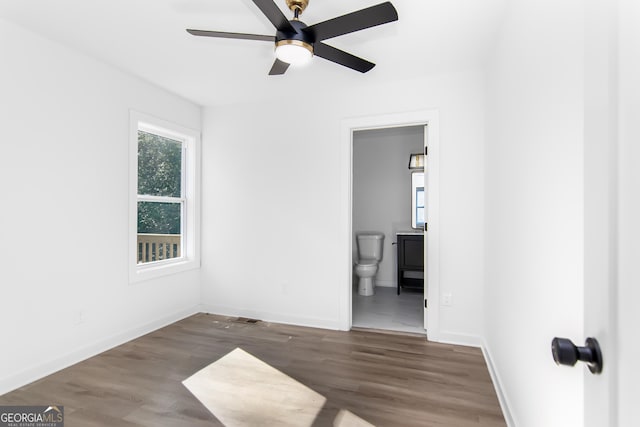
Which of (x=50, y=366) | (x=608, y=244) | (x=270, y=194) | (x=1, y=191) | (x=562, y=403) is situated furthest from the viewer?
(x=270, y=194)

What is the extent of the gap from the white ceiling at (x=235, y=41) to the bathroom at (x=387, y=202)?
2264mm

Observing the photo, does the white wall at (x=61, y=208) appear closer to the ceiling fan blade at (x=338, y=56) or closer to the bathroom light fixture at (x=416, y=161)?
the ceiling fan blade at (x=338, y=56)

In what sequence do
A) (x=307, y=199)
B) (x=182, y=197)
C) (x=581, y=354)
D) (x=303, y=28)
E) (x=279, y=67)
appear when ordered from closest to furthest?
1. (x=581, y=354)
2. (x=303, y=28)
3. (x=279, y=67)
4. (x=307, y=199)
5. (x=182, y=197)

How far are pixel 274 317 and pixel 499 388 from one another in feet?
7.59

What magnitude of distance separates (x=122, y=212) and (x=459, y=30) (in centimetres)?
328

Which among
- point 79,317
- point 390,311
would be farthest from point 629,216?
point 390,311

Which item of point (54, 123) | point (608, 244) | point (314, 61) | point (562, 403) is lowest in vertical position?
point (562, 403)

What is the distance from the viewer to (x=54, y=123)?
2559 mm

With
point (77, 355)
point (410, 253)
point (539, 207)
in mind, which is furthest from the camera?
point (410, 253)

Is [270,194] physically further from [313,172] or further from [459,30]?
[459,30]

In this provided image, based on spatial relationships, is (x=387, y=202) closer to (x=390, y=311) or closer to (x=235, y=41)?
(x=390, y=311)

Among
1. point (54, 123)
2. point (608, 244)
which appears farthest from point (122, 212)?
point (608, 244)

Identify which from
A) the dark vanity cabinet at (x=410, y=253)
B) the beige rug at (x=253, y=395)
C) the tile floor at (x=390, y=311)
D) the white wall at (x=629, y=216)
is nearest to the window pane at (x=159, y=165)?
the beige rug at (x=253, y=395)

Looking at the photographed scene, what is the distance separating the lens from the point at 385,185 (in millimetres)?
5480
